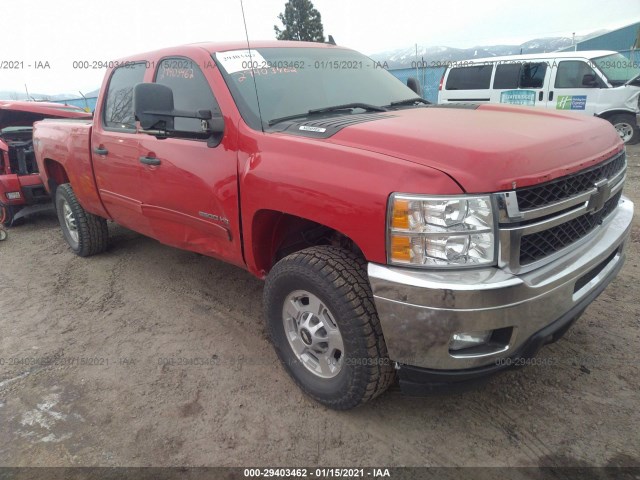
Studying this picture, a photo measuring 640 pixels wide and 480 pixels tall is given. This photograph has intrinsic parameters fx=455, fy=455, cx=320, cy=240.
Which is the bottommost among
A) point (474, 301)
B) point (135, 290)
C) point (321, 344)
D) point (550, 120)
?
point (135, 290)

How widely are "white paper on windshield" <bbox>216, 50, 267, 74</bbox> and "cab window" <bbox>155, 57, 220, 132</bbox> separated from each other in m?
0.17

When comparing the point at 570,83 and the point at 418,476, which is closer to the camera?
the point at 418,476

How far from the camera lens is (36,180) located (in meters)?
6.09

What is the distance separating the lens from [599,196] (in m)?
2.22

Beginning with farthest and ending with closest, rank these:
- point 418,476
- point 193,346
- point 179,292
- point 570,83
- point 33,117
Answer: point 570,83
point 33,117
point 179,292
point 193,346
point 418,476

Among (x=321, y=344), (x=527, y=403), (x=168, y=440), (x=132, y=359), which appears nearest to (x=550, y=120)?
(x=527, y=403)

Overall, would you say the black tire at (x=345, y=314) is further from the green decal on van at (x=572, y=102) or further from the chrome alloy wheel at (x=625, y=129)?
the chrome alloy wheel at (x=625, y=129)

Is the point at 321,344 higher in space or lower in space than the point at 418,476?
higher

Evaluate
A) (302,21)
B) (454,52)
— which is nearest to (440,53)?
(454,52)

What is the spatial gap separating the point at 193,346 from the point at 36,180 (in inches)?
173

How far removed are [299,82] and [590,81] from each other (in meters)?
8.53

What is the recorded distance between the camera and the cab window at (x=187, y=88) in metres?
2.93

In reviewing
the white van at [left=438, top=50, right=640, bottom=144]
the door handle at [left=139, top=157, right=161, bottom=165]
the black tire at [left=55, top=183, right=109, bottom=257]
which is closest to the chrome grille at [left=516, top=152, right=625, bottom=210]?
the door handle at [left=139, top=157, right=161, bottom=165]

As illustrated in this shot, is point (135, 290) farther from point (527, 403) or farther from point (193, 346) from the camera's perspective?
point (527, 403)
